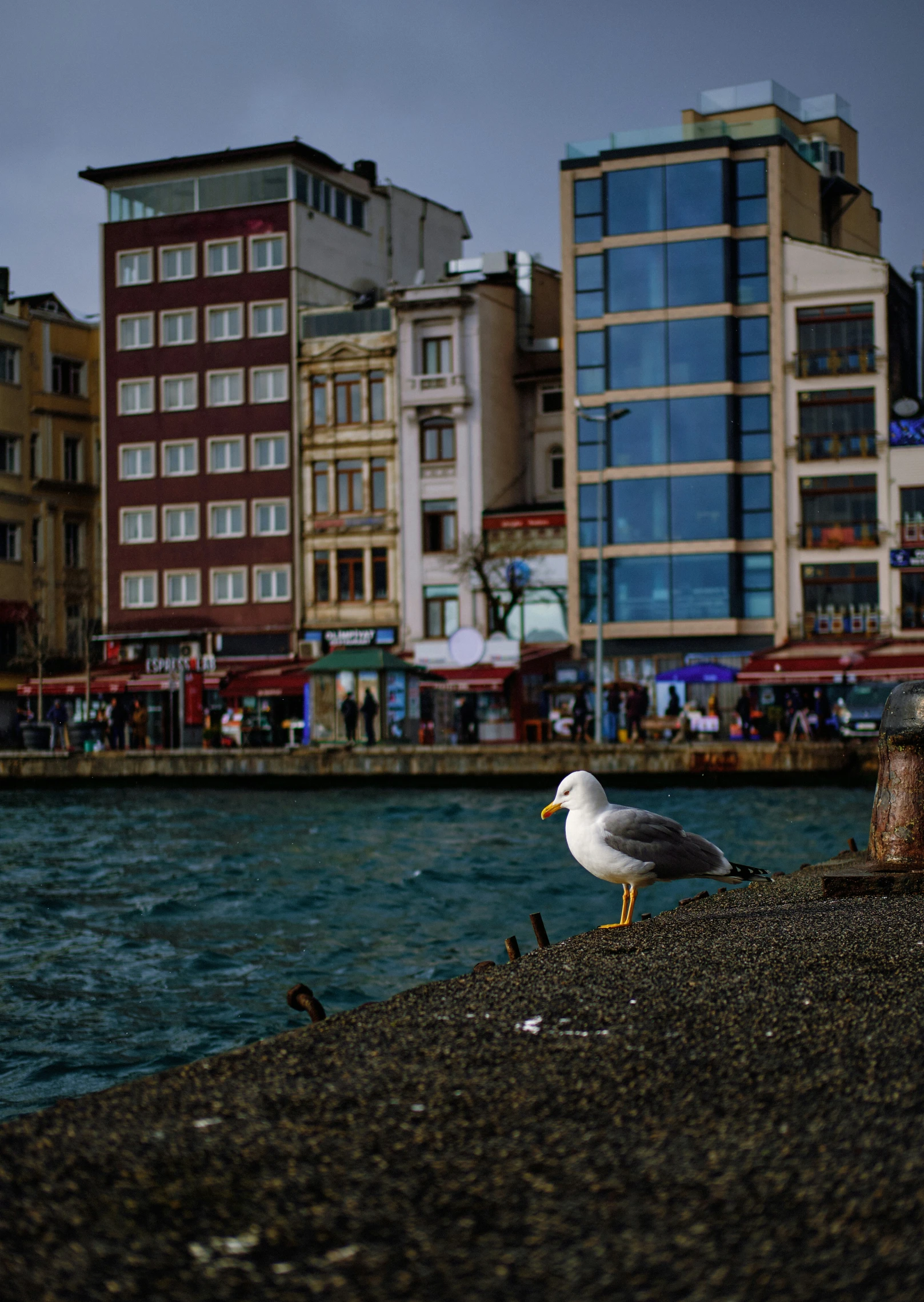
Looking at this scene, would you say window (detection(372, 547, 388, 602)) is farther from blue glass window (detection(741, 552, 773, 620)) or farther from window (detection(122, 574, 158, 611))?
blue glass window (detection(741, 552, 773, 620))

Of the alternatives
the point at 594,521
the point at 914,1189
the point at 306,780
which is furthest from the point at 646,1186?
the point at 594,521

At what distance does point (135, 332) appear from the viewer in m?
59.6

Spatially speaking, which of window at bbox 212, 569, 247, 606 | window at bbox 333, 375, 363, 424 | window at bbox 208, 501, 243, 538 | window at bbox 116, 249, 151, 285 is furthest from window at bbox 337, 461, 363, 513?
window at bbox 116, 249, 151, 285

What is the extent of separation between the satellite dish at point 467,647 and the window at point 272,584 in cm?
1192

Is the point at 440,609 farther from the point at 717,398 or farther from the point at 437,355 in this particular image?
the point at 717,398

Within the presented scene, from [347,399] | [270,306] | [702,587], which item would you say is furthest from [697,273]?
[270,306]

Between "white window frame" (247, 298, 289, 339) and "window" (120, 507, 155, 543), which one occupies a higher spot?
"white window frame" (247, 298, 289, 339)

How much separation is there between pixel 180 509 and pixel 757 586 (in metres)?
20.6

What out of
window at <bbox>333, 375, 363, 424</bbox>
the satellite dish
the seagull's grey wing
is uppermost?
window at <bbox>333, 375, 363, 424</bbox>

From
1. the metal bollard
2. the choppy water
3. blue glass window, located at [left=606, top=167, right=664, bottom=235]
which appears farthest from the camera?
blue glass window, located at [left=606, top=167, right=664, bottom=235]

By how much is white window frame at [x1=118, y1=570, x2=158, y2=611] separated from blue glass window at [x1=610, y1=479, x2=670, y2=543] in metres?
16.8

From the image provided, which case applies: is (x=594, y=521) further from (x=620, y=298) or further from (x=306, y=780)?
(x=306, y=780)

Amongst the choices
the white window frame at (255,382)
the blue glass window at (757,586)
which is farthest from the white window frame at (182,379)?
the blue glass window at (757,586)

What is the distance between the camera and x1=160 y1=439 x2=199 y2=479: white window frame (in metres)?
58.8
